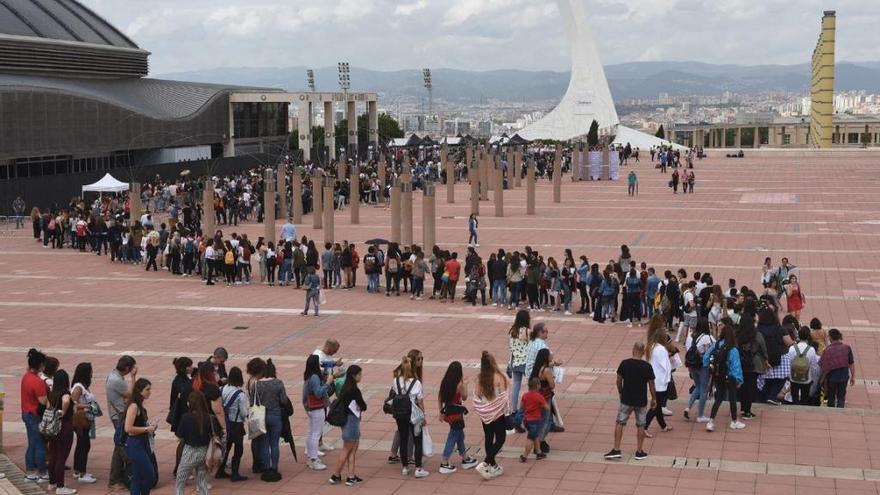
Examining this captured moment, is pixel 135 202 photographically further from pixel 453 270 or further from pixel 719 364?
pixel 719 364

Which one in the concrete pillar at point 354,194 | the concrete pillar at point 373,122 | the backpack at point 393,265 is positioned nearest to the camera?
the backpack at point 393,265

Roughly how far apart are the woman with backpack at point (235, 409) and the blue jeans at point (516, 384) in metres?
2.78

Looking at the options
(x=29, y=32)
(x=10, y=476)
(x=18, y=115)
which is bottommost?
(x=10, y=476)

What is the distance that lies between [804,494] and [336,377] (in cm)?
403

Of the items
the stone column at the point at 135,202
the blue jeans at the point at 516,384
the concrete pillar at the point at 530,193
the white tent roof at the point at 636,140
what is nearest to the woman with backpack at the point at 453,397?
the blue jeans at the point at 516,384

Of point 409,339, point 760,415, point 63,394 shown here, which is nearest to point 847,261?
point 409,339

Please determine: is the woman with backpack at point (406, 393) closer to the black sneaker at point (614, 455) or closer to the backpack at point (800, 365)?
the black sneaker at point (614, 455)

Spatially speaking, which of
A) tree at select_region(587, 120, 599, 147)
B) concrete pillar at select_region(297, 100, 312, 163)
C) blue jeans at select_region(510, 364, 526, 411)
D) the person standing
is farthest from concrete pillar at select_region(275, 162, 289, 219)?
tree at select_region(587, 120, 599, 147)

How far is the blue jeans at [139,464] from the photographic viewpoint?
9.23m

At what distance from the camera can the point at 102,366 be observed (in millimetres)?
15016

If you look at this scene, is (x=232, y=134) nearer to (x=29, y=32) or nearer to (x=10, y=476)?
(x=29, y=32)

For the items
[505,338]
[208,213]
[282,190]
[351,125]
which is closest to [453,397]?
[505,338]

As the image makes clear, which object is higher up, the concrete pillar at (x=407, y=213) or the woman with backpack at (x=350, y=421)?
the concrete pillar at (x=407, y=213)

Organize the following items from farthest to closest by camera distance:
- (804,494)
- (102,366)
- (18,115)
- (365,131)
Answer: (365,131)
(18,115)
(102,366)
(804,494)
